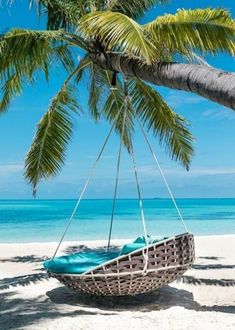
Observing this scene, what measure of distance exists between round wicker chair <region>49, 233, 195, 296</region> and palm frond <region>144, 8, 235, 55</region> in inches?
68.3

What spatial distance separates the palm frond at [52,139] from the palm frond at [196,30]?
2516 millimetres

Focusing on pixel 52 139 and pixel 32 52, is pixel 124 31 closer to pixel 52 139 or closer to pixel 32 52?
pixel 32 52

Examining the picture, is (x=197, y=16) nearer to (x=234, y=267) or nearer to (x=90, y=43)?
(x=90, y=43)

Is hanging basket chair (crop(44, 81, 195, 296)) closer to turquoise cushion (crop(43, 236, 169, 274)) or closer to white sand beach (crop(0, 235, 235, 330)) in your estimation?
turquoise cushion (crop(43, 236, 169, 274))

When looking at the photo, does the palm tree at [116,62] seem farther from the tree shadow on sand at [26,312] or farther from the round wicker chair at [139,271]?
the tree shadow on sand at [26,312]

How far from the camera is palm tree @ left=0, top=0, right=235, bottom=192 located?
4.51 m

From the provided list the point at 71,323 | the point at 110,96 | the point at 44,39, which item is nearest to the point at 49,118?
the point at 110,96

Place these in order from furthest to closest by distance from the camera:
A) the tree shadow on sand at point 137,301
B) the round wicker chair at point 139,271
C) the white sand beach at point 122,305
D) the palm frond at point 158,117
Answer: the palm frond at point 158,117 < the tree shadow on sand at point 137,301 < the round wicker chair at point 139,271 < the white sand beach at point 122,305

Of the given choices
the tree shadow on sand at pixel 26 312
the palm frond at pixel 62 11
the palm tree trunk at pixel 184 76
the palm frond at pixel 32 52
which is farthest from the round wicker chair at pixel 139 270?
the palm frond at pixel 62 11

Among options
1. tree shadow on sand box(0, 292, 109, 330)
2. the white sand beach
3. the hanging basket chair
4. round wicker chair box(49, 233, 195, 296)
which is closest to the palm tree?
the hanging basket chair

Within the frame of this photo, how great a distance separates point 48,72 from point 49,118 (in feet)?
2.68

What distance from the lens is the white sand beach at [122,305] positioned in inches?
171

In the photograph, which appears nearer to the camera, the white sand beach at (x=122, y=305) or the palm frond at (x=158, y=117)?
the white sand beach at (x=122, y=305)

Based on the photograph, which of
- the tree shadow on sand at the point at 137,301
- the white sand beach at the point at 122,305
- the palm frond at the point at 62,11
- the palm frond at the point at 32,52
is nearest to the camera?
the white sand beach at the point at 122,305
